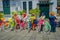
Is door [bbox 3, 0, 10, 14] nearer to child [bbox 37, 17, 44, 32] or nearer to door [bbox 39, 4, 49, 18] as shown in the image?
door [bbox 39, 4, 49, 18]

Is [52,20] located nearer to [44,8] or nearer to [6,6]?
[44,8]

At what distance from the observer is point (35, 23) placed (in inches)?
741

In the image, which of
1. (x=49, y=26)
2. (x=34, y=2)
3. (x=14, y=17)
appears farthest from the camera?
(x=34, y=2)

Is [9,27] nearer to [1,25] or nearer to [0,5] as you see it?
[1,25]

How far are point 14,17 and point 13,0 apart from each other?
1399 centimetres

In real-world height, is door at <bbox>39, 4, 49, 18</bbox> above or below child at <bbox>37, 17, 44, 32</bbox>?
above

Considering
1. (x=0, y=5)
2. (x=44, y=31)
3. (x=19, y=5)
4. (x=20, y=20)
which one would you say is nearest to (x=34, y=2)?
(x=19, y=5)

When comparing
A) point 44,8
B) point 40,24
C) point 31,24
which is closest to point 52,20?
point 40,24

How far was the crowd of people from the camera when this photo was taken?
1714cm

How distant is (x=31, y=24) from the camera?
1856cm

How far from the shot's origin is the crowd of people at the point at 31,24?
17.1 meters

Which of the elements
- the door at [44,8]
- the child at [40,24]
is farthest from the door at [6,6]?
the child at [40,24]

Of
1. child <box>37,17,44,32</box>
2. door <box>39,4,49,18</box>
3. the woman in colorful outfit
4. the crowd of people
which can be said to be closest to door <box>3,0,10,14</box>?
door <box>39,4,49,18</box>

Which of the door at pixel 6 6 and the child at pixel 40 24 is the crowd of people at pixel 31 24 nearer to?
the child at pixel 40 24
